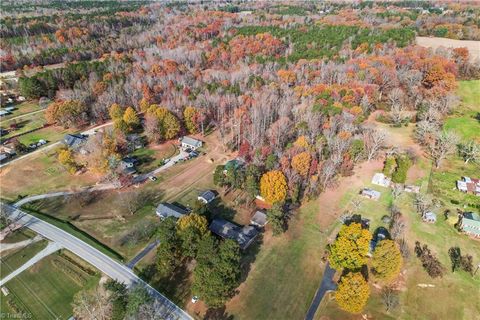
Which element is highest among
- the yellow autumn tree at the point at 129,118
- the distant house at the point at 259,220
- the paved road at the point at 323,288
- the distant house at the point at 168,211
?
the yellow autumn tree at the point at 129,118

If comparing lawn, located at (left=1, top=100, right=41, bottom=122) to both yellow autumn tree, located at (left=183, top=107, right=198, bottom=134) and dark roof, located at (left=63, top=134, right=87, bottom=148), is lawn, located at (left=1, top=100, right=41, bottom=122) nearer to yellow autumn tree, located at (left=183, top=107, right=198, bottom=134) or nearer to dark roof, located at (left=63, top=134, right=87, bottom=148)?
dark roof, located at (left=63, top=134, right=87, bottom=148)

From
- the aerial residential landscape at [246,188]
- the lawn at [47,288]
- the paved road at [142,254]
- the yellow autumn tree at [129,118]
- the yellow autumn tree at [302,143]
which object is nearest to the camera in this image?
the lawn at [47,288]

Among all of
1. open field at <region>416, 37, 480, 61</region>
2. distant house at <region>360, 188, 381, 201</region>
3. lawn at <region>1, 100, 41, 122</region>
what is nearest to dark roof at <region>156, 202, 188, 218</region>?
distant house at <region>360, 188, 381, 201</region>

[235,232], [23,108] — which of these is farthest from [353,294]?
[23,108]

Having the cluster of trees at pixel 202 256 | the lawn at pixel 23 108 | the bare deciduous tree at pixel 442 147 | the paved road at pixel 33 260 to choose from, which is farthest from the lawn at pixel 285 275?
the lawn at pixel 23 108

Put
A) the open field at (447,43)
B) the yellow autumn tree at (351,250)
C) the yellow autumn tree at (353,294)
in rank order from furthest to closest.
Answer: the open field at (447,43)
the yellow autumn tree at (351,250)
the yellow autumn tree at (353,294)

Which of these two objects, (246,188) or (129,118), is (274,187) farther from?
(129,118)

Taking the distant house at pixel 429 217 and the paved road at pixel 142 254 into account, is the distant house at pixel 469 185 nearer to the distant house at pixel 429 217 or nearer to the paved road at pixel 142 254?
the distant house at pixel 429 217
